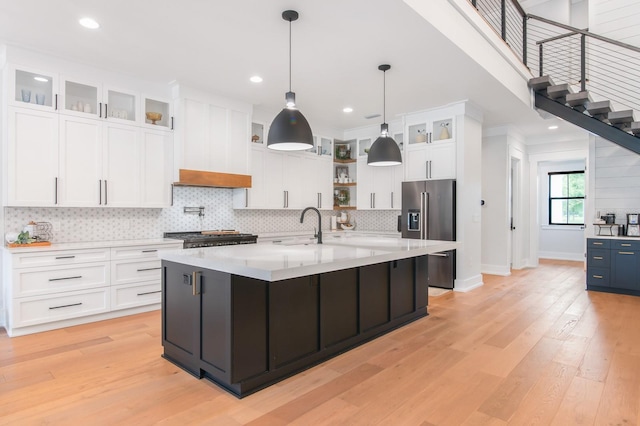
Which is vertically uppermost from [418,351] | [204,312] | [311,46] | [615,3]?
[615,3]

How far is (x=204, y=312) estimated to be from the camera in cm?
258

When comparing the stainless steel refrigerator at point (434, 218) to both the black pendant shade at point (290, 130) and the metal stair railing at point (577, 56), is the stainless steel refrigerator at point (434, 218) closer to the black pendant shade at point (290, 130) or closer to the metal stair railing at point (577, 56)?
the metal stair railing at point (577, 56)

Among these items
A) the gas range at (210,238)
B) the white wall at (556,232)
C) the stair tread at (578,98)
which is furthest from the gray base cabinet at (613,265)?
the gas range at (210,238)

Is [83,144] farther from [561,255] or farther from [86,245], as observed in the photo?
[561,255]

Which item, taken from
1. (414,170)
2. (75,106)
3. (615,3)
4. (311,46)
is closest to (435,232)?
(414,170)

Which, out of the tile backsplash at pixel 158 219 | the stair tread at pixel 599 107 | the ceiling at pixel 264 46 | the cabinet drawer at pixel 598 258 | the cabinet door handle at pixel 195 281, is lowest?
the cabinet drawer at pixel 598 258

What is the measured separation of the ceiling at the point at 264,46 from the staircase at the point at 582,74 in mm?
853

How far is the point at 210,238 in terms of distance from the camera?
15.6ft

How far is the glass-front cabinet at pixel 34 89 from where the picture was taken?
378 cm

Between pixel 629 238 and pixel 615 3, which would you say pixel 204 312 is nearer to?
pixel 629 238

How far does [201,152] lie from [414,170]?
341 centimetres

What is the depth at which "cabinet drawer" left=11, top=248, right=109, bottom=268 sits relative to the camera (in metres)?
3.60

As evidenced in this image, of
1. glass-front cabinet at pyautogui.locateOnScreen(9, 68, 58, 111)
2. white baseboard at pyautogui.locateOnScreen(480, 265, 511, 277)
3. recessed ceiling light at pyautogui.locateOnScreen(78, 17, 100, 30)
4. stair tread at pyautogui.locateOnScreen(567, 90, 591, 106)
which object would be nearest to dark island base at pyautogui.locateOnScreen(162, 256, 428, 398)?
recessed ceiling light at pyautogui.locateOnScreen(78, 17, 100, 30)

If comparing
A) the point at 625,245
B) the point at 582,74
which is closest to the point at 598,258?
the point at 625,245
